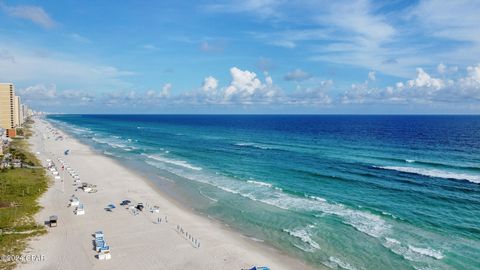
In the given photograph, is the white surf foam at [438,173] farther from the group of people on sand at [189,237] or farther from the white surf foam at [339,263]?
the group of people on sand at [189,237]

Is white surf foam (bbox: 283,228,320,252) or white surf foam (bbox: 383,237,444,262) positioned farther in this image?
white surf foam (bbox: 283,228,320,252)

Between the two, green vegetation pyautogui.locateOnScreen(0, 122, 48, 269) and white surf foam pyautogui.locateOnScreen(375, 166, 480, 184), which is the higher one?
white surf foam pyautogui.locateOnScreen(375, 166, 480, 184)

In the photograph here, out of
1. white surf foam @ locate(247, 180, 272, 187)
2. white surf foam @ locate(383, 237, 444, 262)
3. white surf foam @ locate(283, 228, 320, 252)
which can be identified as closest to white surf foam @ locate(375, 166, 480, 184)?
white surf foam @ locate(247, 180, 272, 187)

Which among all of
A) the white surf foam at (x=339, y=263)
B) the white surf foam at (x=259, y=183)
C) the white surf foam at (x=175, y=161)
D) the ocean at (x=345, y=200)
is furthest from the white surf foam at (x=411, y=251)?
the white surf foam at (x=175, y=161)

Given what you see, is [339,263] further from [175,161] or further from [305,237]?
[175,161]

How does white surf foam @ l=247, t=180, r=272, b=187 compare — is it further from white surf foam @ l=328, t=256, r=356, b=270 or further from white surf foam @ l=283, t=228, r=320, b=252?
white surf foam @ l=328, t=256, r=356, b=270

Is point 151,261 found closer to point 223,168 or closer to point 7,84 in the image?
point 223,168

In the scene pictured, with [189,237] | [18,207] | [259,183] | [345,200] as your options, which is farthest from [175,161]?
[189,237]

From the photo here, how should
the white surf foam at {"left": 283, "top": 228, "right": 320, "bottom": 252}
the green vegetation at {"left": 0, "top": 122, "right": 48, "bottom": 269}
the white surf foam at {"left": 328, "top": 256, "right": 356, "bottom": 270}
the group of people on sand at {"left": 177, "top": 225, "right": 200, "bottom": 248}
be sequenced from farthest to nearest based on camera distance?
the group of people on sand at {"left": 177, "top": 225, "right": 200, "bottom": 248} → the white surf foam at {"left": 283, "top": 228, "right": 320, "bottom": 252} → the green vegetation at {"left": 0, "top": 122, "right": 48, "bottom": 269} → the white surf foam at {"left": 328, "top": 256, "right": 356, "bottom": 270}
